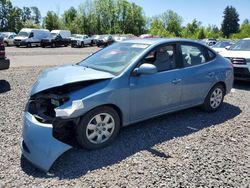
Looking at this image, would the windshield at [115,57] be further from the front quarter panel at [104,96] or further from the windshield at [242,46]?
the windshield at [242,46]

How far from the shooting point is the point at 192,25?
270 feet

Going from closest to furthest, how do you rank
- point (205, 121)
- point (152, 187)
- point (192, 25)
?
point (152, 187) → point (205, 121) → point (192, 25)

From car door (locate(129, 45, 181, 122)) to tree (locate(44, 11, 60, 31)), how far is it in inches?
2593

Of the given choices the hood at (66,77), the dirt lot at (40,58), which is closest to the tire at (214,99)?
the hood at (66,77)

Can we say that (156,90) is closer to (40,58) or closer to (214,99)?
(214,99)

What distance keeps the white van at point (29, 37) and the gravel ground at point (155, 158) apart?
26.5 m

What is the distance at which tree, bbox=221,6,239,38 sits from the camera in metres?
91.1

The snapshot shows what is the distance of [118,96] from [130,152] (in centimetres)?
84

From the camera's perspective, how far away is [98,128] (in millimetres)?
3961

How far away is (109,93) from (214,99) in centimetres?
287

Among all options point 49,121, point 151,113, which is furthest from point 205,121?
point 49,121

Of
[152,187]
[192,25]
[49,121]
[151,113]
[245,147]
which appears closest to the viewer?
[152,187]

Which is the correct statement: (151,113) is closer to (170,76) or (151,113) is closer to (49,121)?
(170,76)

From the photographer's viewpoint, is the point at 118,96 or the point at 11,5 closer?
the point at 118,96
